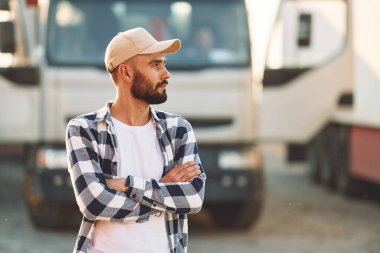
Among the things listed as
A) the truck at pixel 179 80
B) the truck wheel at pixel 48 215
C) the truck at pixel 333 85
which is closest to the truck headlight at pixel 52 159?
the truck at pixel 179 80

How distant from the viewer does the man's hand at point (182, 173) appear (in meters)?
3.48

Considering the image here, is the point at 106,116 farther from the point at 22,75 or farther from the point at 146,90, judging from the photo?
the point at 22,75

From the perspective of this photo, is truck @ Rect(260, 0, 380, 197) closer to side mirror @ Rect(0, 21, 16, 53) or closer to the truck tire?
the truck tire

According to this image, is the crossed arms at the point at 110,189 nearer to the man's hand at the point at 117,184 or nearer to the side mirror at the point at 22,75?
the man's hand at the point at 117,184

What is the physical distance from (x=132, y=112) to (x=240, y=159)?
6.88 meters

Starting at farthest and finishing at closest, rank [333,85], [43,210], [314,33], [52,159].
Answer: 1. [333,85]
2. [314,33]
3. [43,210]
4. [52,159]

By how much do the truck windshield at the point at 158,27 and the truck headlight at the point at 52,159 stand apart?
2.68 ft

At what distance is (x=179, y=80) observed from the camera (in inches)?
403

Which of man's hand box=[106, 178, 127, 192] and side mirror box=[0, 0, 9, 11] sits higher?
man's hand box=[106, 178, 127, 192]

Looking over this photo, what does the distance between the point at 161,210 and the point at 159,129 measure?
25cm

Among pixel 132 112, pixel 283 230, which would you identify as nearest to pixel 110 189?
pixel 132 112

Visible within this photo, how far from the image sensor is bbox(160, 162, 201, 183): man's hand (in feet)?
11.4

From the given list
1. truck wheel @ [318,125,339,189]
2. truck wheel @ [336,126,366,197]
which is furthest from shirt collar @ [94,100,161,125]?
truck wheel @ [318,125,339,189]

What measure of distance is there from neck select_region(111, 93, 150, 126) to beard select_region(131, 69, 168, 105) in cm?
2
